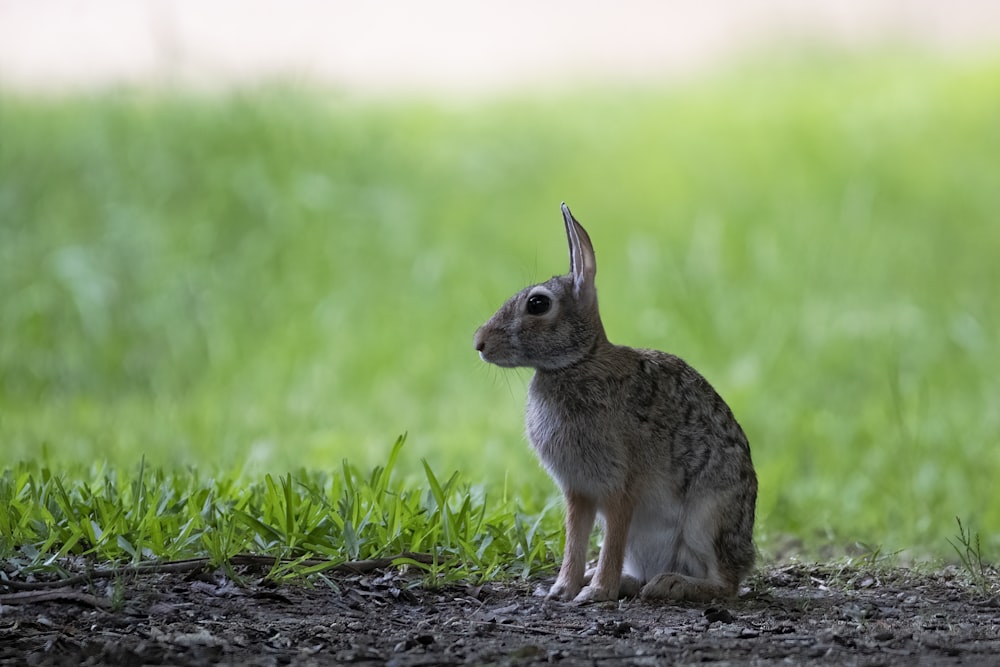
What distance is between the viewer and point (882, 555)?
5.58 metres

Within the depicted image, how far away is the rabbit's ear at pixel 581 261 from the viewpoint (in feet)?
15.3

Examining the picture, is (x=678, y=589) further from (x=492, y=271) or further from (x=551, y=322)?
(x=492, y=271)

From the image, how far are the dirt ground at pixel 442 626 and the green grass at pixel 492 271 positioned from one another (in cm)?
127

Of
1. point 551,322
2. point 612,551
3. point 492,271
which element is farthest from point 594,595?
point 492,271

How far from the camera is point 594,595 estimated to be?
4.50 m

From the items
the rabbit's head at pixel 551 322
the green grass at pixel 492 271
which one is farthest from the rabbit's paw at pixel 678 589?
the green grass at pixel 492 271

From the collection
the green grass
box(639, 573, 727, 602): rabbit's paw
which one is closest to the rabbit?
box(639, 573, 727, 602): rabbit's paw

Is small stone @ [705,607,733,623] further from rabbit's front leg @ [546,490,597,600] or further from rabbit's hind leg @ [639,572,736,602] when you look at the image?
rabbit's front leg @ [546,490,597,600]

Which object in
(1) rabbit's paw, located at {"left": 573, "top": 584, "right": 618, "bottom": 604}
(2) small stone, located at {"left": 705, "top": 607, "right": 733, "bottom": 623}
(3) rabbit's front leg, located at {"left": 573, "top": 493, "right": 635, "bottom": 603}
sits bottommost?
(2) small stone, located at {"left": 705, "top": 607, "right": 733, "bottom": 623}

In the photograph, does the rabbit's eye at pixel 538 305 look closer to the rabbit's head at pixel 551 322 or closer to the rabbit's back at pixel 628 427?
the rabbit's head at pixel 551 322

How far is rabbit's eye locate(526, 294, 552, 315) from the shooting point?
4652 mm

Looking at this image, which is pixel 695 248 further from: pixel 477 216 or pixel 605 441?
pixel 605 441

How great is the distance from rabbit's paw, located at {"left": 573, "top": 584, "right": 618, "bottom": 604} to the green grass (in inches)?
44.7

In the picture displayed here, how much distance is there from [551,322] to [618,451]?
1.68 ft
